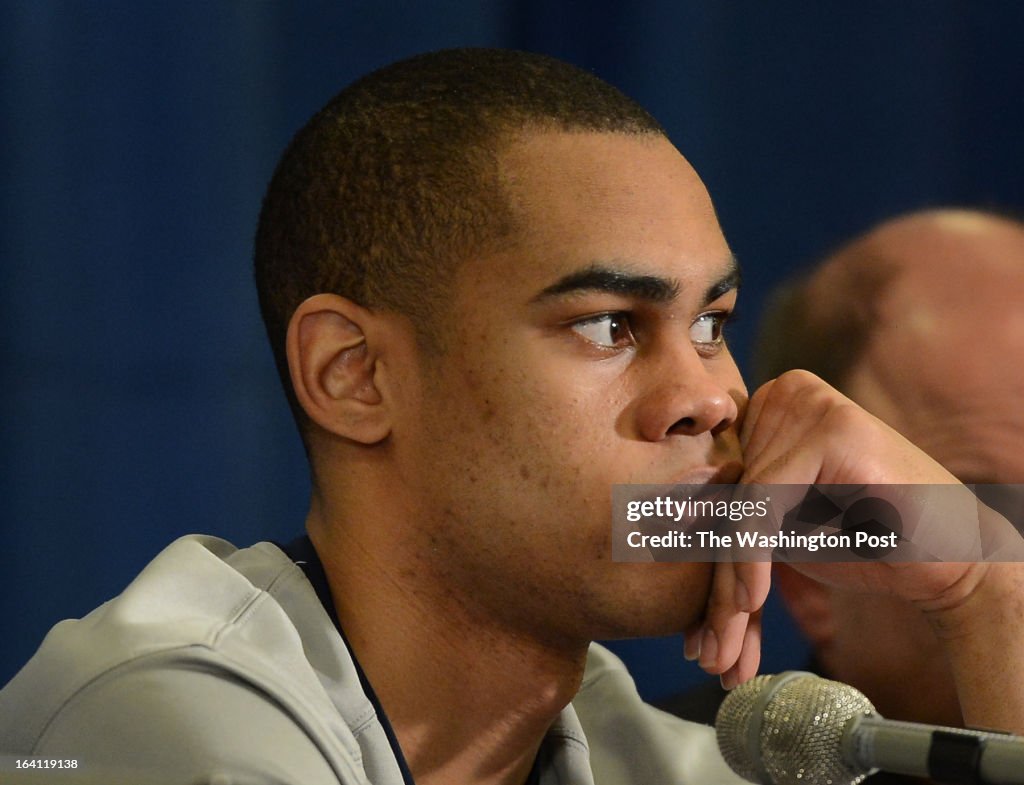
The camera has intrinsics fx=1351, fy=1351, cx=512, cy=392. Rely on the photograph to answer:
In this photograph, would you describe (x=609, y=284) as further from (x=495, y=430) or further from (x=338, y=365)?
(x=338, y=365)

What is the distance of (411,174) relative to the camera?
1457 millimetres

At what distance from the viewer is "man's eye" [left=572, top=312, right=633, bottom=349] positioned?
54.4 inches

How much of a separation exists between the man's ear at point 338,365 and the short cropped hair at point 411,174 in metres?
0.03

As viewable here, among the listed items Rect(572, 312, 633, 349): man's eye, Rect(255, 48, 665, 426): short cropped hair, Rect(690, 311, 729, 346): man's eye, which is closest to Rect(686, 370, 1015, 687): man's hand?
Rect(690, 311, 729, 346): man's eye

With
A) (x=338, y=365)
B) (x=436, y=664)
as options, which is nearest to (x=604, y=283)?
(x=338, y=365)

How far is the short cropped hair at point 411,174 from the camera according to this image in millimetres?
1430

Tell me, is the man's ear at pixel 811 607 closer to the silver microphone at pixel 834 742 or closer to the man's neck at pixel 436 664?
the man's neck at pixel 436 664

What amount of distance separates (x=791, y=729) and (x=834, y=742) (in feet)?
0.19

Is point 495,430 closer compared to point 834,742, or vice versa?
point 834,742

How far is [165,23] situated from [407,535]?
1214 mm

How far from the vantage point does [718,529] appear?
1400mm

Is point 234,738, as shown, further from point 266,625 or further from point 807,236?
point 807,236

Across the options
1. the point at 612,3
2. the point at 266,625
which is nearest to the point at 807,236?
the point at 612,3

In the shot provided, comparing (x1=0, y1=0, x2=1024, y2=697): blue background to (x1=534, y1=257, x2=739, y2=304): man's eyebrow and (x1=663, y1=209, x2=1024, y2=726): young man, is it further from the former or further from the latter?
(x1=534, y1=257, x2=739, y2=304): man's eyebrow
